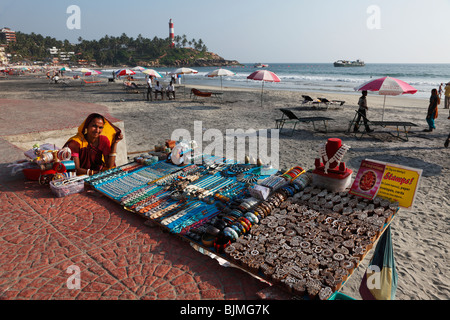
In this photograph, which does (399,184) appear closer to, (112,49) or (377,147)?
(377,147)

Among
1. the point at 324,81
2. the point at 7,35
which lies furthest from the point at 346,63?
the point at 7,35

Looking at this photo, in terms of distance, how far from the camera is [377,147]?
9.97 meters

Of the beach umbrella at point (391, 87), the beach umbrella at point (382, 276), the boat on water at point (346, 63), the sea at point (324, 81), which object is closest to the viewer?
the beach umbrella at point (382, 276)

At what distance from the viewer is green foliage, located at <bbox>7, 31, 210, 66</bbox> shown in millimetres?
119088

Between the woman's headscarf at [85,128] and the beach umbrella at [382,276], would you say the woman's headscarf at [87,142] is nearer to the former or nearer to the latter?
the woman's headscarf at [85,128]

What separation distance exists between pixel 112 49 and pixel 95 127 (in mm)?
157472

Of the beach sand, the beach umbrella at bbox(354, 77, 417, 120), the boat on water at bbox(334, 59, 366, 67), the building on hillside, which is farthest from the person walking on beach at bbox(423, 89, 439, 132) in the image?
the building on hillside

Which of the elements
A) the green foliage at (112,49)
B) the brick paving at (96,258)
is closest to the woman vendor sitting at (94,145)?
the brick paving at (96,258)

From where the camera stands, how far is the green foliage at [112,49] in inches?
4688

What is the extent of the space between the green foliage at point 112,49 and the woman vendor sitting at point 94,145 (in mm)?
137958

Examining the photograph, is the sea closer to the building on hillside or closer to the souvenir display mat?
the souvenir display mat

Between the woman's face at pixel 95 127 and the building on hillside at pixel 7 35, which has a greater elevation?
the building on hillside at pixel 7 35

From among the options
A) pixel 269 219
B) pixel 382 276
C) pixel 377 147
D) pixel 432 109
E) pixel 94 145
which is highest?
pixel 432 109

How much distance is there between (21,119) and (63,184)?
5133mm
